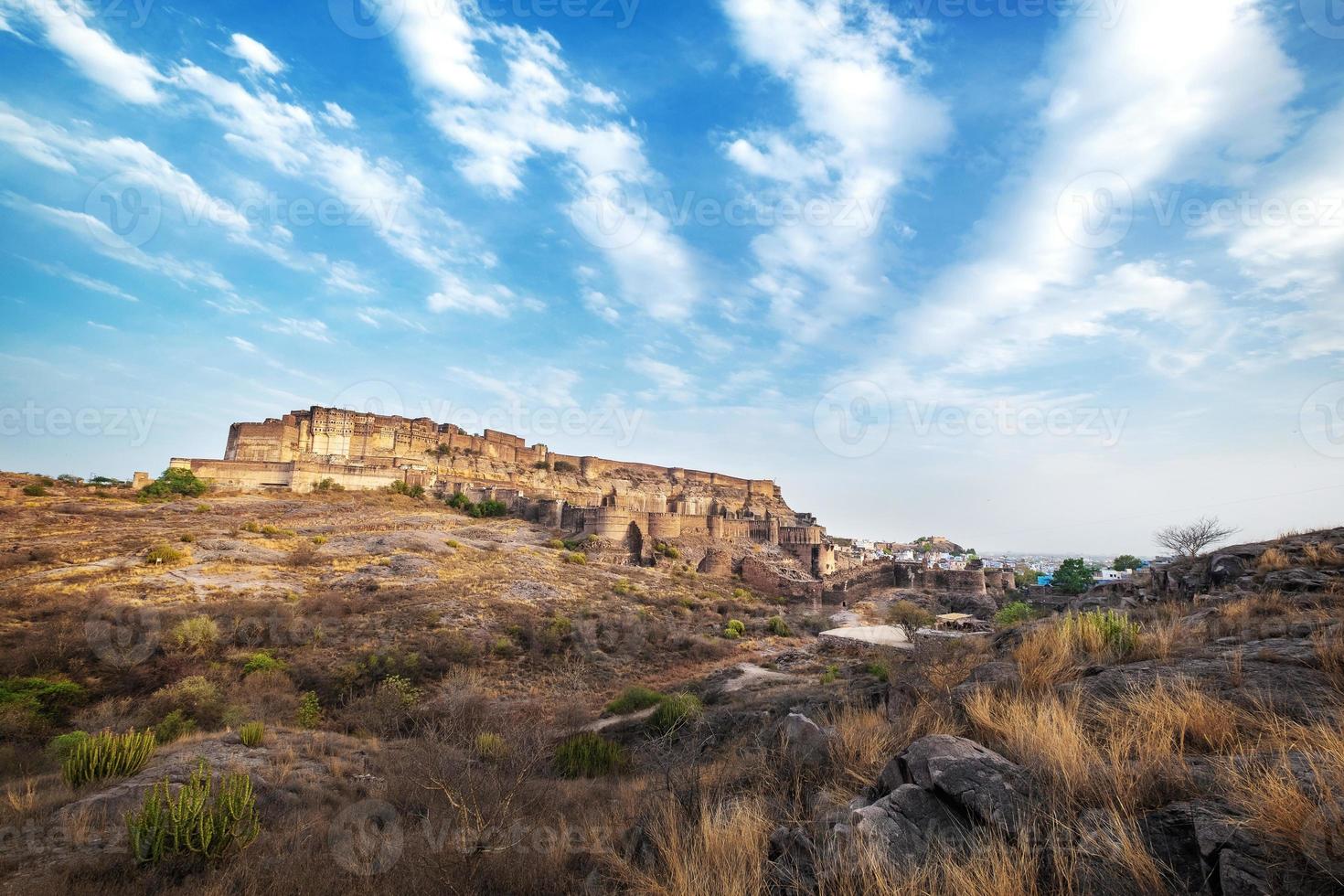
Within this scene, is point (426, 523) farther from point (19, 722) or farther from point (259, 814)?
point (259, 814)

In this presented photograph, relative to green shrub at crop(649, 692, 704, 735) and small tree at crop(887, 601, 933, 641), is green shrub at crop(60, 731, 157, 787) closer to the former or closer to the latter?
green shrub at crop(649, 692, 704, 735)

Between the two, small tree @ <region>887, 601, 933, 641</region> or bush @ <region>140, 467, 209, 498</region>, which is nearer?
small tree @ <region>887, 601, 933, 641</region>

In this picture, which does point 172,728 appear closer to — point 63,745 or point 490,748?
point 63,745

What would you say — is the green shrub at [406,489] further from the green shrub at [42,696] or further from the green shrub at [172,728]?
the green shrub at [172,728]

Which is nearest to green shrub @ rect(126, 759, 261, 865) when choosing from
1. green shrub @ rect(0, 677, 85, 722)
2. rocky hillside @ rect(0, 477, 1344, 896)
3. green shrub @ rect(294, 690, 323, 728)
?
rocky hillside @ rect(0, 477, 1344, 896)

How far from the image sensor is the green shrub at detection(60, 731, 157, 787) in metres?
6.73

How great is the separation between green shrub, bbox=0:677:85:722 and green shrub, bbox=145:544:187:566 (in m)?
8.19

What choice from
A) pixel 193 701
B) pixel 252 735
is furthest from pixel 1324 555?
pixel 193 701

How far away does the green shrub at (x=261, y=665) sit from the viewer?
479 inches

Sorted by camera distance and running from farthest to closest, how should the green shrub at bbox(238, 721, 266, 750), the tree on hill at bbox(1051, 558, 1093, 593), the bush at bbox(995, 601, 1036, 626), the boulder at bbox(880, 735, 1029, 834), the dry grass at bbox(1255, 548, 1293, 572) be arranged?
1. the tree on hill at bbox(1051, 558, 1093, 593)
2. the bush at bbox(995, 601, 1036, 626)
3. the dry grass at bbox(1255, 548, 1293, 572)
4. the green shrub at bbox(238, 721, 266, 750)
5. the boulder at bbox(880, 735, 1029, 834)

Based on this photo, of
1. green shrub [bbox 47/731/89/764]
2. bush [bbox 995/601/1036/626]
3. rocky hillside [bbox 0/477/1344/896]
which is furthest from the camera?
bush [bbox 995/601/1036/626]

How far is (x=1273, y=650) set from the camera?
4.70 metres

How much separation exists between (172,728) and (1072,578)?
5252cm

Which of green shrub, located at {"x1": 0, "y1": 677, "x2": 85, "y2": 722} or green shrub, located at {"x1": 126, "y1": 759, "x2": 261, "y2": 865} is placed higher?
green shrub, located at {"x1": 126, "y1": 759, "x2": 261, "y2": 865}
